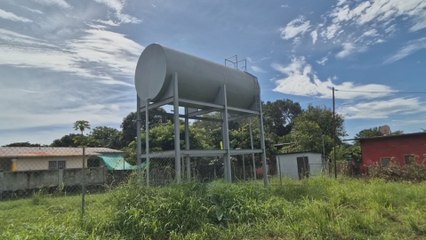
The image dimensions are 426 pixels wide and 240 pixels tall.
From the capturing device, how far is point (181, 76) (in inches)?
377

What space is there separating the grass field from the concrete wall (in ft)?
35.0

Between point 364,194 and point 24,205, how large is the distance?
1051 cm

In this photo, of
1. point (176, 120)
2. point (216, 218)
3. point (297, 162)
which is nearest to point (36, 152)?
point (297, 162)

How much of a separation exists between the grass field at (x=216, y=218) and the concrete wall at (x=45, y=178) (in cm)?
1068

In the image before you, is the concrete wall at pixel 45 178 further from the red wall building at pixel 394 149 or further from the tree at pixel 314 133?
the tree at pixel 314 133

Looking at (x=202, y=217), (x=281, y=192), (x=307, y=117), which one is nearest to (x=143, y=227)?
(x=202, y=217)

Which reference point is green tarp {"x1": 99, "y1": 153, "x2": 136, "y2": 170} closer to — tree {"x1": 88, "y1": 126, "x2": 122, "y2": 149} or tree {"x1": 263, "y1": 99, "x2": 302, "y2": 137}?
tree {"x1": 88, "y1": 126, "x2": 122, "y2": 149}

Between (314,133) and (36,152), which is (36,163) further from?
(314,133)

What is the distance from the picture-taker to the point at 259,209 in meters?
7.21

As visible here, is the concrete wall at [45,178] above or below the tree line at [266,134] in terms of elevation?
below

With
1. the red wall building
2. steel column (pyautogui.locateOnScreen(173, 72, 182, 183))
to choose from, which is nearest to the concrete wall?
steel column (pyautogui.locateOnScreen(173, 72, 182, 183))

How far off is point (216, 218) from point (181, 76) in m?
4.33

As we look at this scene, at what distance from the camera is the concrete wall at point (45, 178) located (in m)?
16.3

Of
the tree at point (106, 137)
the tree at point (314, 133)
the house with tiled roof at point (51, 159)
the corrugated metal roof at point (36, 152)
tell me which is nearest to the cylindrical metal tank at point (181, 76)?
the house with tiled roof at point (51, 159)
